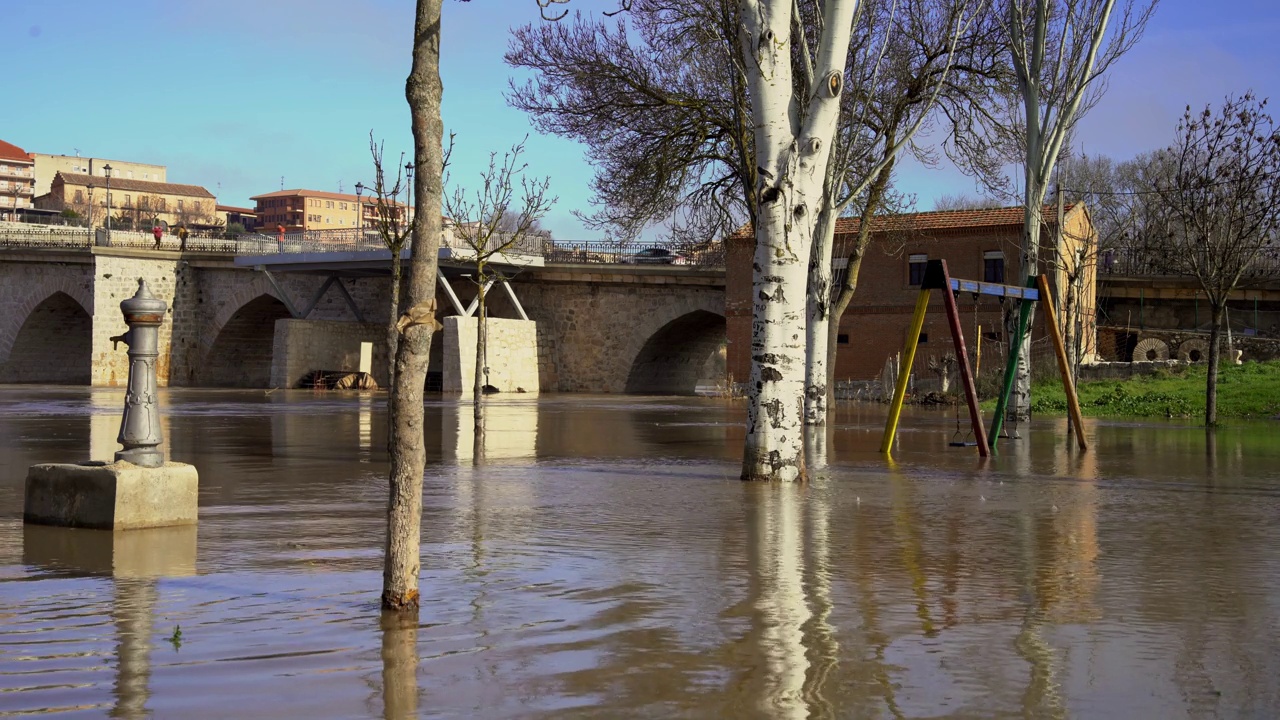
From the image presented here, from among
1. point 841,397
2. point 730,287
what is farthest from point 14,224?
point 841,397

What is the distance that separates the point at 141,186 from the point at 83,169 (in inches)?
949

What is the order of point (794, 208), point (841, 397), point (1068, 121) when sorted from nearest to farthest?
point (794, 208) → point (1068, 121) → point (841, 397)

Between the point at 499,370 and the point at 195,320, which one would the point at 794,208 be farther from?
the point at 195,320

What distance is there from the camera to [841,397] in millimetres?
36688

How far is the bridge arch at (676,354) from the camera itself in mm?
46469

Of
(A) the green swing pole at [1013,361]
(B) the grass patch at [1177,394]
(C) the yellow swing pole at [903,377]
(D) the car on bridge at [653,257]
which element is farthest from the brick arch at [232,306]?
(C) the yellow swing pole at [903,377]

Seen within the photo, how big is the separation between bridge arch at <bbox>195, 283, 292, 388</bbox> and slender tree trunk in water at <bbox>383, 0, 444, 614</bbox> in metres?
46.3

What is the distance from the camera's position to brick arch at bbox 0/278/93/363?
Result: 167 feet

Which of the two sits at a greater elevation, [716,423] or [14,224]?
[14,224]

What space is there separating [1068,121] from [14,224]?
164 feet

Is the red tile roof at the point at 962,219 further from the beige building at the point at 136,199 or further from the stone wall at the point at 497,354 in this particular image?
the beige building at the point at 136,199

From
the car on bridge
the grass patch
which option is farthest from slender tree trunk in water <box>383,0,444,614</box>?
the car on bridge

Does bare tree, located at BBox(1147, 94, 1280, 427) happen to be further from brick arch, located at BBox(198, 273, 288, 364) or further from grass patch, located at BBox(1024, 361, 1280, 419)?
brick arch, located at BBox(198, 273, 288, 364)

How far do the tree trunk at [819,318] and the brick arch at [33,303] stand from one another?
37.6 m
